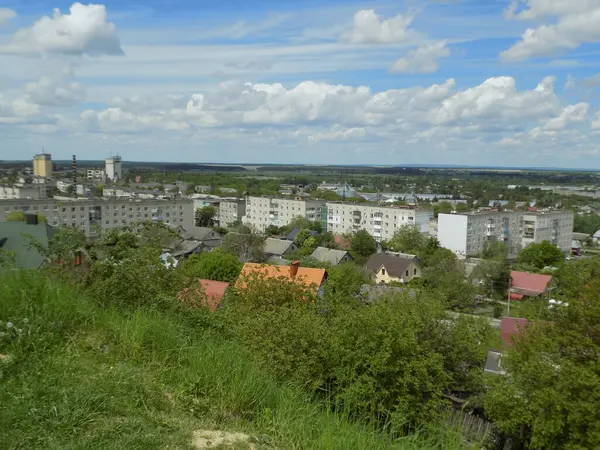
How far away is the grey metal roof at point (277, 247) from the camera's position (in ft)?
151

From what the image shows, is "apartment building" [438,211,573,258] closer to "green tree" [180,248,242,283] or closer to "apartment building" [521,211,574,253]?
"apartment building" [521,211,574,253]

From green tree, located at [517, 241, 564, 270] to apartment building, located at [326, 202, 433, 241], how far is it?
Result: 13021 mm

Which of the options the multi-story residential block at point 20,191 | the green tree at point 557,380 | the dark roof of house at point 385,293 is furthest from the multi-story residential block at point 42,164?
the green tree at point 557,380

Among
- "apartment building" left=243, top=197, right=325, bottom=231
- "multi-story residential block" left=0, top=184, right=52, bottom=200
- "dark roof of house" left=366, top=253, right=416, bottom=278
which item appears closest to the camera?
"dark roof of house" left=366, top=253, right=416, bottom=278

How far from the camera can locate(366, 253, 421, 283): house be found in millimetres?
36469

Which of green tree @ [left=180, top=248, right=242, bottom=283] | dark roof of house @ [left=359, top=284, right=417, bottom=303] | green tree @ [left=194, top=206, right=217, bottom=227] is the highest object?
dark roof of house @ [left=359, top=284, right=417, bottom=303]

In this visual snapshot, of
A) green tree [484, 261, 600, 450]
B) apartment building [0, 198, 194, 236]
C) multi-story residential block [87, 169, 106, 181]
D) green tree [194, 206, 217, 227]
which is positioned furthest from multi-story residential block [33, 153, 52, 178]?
green tree [484, 261, 600, 450]

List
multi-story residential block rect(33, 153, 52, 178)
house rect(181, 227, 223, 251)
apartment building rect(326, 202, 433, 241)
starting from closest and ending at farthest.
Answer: house rect(181, 227, 223, 251)
apartment building rect(326, 202, 433, 241)
multi-story residential block rect(33, 153, 52, 178)

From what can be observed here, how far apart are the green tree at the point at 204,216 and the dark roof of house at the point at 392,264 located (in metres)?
46.4

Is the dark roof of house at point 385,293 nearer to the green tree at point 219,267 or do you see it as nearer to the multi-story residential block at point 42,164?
the green tree at point 219,267

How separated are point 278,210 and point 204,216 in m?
12.5

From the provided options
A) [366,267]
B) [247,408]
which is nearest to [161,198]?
[366,267]

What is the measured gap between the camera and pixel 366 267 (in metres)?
37.5

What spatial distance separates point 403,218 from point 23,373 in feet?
193
